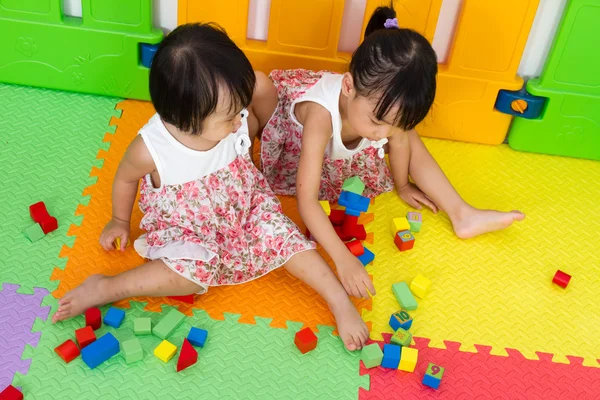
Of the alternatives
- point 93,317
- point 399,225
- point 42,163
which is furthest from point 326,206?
point 42,163

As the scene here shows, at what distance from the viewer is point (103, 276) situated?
1.14m

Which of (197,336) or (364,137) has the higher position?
(364,137)

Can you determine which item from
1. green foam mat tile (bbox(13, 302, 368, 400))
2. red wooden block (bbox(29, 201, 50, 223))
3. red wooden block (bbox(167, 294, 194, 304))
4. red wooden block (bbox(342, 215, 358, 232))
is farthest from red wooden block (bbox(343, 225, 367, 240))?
red wooden block (bbox(29, 201, 50, 223))

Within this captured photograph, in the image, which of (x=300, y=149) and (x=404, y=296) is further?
(x=300, y=149)

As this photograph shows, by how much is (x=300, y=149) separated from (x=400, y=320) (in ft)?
1.31

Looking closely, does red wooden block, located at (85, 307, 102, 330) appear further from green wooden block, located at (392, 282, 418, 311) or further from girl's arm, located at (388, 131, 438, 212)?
girl's arm, located at (388, 131, 438, 212)

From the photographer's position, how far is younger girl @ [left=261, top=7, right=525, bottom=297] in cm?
108

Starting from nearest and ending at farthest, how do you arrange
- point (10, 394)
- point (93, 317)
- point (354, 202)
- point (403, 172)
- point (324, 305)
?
point (10, 394), point (93, 317), point (324, 305), point (354, 202), point (403, 172)

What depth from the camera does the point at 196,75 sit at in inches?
38.8

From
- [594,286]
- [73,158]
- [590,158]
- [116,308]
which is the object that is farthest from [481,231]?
[73,158]

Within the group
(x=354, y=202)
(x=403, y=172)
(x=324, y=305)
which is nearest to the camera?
(x=324, y=305)

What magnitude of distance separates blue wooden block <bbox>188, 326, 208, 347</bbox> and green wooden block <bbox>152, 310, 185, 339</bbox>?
3 centimetres

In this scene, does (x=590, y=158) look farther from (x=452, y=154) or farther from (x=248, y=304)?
(x=248, y=304)

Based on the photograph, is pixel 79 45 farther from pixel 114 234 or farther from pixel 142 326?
pixel 142 326
